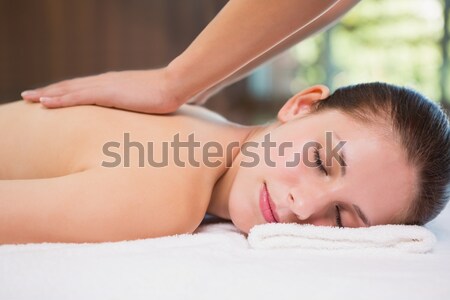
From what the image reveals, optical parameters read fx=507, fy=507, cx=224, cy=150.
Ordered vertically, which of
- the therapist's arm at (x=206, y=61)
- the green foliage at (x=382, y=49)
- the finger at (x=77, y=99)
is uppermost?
the therapist's arm at (x=206, y=61)

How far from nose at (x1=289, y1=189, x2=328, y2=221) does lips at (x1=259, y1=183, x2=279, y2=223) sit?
0.06 metres

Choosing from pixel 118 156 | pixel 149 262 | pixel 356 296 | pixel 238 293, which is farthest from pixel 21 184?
pixel 356 296

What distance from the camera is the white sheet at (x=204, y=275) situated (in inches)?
28.4

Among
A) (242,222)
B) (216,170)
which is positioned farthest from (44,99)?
(242,222)

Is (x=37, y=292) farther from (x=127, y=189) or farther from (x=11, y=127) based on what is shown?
(x=11, y=127)

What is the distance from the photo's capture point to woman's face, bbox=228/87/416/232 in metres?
0.98

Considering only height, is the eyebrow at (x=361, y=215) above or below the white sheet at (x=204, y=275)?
below

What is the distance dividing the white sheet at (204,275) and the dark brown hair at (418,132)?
19cm

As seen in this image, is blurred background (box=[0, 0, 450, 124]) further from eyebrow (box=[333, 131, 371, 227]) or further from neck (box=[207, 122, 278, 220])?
eyebrow (box=[333, 131, 371, 227])

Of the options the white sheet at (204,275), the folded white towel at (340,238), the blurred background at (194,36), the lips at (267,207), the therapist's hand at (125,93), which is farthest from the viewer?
the blurred background at (194,36)

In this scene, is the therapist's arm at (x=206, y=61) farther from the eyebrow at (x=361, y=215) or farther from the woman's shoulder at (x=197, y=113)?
the eyebrow at (x=361, y=215)

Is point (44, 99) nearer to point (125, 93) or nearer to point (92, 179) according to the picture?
point (125, 93)

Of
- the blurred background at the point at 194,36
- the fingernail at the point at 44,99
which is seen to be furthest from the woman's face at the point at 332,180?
the blurred background at the point at 194,36

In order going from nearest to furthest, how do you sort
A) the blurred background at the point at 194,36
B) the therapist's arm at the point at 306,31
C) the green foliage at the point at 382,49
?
the therapist's arm at the point at 306,31 < the blurred background at the point at 194,36 < the green foliage at the point at 382,49
